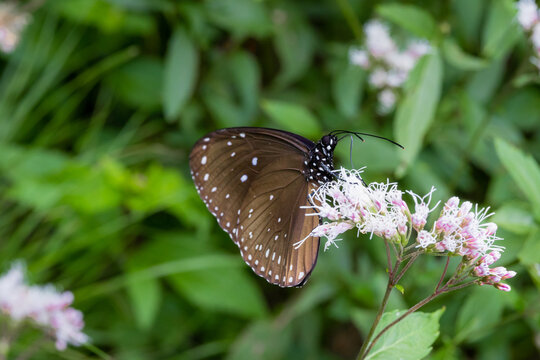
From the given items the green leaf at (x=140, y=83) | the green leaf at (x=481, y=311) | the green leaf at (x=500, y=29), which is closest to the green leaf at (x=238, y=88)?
the green leaf at (x=140, y=83)

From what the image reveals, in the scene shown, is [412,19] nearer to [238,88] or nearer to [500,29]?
[500,29]

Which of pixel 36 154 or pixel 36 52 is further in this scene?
pixel 36 52

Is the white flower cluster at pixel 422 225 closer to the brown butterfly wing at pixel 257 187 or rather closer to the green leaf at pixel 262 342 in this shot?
the brown butterfly wing at pixel 257 187

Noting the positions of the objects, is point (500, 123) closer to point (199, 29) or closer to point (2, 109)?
point (199, 29)

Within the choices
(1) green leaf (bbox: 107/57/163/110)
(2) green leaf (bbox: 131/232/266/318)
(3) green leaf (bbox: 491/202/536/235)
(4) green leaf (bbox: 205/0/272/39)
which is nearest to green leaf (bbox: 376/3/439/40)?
(3) green leaf (bbox: 491/202/536/235)

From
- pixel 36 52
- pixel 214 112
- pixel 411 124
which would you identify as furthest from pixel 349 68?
pixel 36 52

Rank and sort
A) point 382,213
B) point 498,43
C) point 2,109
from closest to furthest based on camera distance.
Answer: point 382,213
point 498,43
point 2,109

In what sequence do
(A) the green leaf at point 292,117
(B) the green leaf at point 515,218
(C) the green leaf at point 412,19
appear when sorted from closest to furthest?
(B) the green leaf at point 515,218, (C) the green leaf at point 412,19, (A) the green leaf at point 292,117
